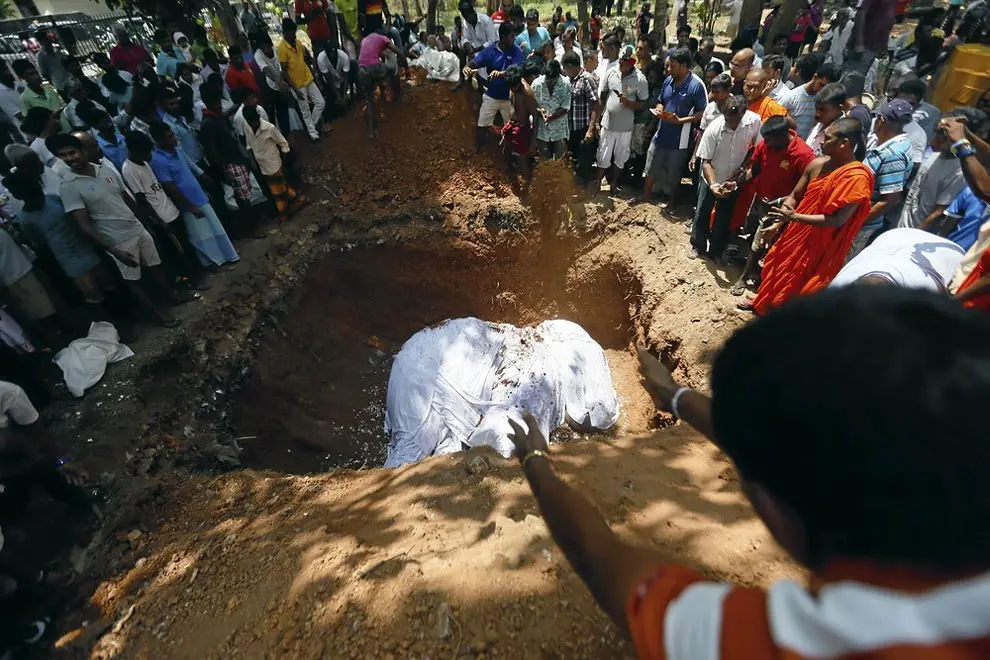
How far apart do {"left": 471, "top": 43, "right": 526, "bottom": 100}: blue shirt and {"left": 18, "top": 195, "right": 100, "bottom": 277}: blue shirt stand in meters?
5.01

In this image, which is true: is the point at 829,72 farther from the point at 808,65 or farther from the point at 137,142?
the point at 137,142

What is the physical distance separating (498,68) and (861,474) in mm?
7305

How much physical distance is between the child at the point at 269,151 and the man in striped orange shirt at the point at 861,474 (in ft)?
21.1

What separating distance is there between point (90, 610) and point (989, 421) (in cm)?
405

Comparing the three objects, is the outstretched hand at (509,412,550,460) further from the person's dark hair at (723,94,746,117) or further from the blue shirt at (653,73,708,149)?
the blue shirt at (653,73,708,149)

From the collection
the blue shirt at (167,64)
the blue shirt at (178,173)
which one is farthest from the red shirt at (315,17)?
the blue shirt at (178,173)

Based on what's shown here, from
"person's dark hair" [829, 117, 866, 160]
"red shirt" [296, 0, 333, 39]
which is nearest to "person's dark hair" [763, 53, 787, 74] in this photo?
"person's dark hair" [829, 117, 866, 160]

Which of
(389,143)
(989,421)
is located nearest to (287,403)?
(389,143)

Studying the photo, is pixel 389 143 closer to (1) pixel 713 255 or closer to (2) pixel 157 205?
(2) pixel 157 205

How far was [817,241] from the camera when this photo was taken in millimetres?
3832

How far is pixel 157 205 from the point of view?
4832mm

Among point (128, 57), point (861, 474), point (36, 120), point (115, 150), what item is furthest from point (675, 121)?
point (128, 57)

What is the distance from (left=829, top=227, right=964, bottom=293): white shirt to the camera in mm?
2652

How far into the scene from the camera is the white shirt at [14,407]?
2.80 meters
